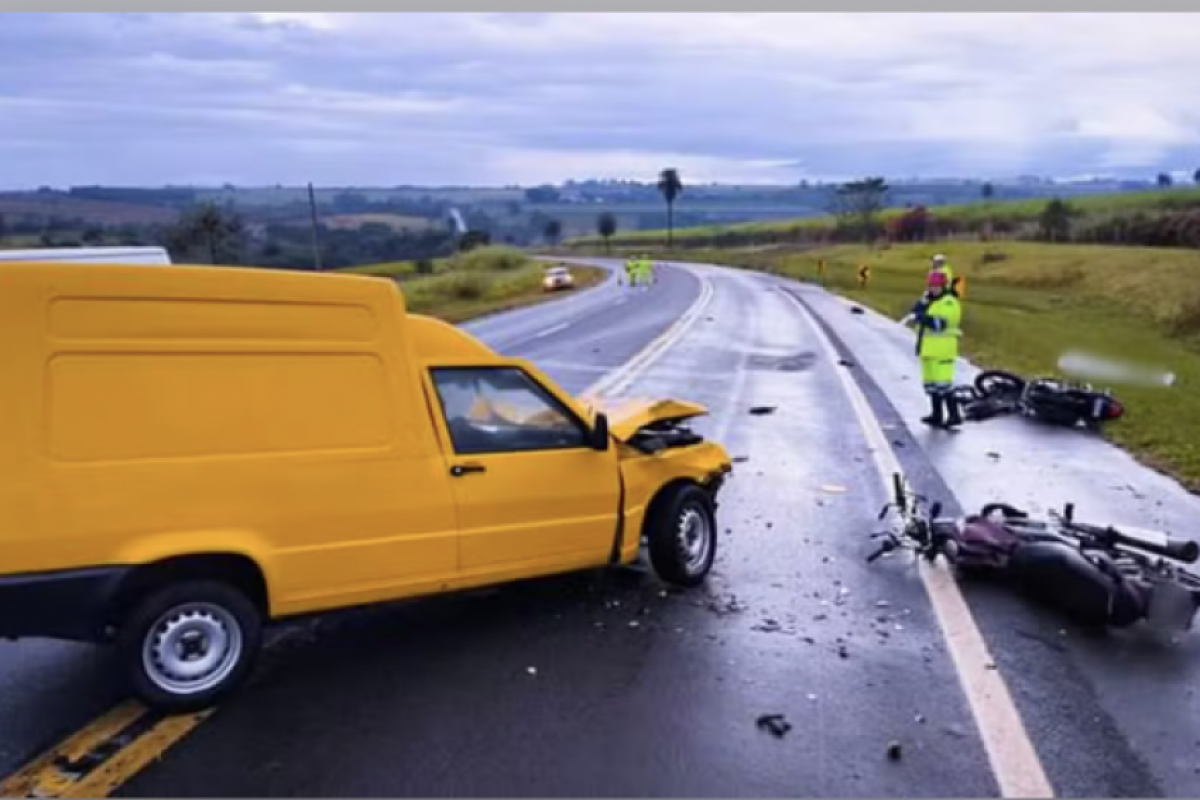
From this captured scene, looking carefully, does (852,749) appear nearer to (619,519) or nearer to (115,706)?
(619,519)

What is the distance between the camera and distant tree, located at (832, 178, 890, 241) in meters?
108

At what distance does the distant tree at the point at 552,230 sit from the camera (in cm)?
14100

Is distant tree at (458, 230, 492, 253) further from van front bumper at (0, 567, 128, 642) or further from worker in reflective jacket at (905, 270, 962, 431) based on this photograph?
van front bumper at (0, 567, 128, 642)

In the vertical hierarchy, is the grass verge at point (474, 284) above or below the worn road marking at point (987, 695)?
below

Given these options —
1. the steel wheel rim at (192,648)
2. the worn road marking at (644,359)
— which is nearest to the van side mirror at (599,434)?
the steel wheel rim at (192,648)

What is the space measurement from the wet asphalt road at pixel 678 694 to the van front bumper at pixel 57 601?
42cm

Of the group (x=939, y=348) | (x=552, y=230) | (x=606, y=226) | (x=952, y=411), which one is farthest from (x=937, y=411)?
(x=606, y=226)

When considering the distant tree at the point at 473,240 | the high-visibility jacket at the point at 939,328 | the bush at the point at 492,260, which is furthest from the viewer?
the distant tree at the point at 473,240

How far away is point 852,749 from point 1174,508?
5.92 meters

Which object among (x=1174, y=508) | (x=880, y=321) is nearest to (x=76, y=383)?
(x=1174, y=508)

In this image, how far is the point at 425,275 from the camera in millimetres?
56250

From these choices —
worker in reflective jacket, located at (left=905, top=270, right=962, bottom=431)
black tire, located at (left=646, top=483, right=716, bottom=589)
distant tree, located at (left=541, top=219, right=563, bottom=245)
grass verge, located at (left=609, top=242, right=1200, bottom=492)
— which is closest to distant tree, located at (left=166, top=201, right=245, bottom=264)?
worker in reflective jacket, located at (left=905, top=270, right=962, bottom=431)

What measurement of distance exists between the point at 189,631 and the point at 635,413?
3.02 m

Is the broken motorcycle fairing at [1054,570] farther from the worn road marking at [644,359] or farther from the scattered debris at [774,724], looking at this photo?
the worn road marking at [644,359]
